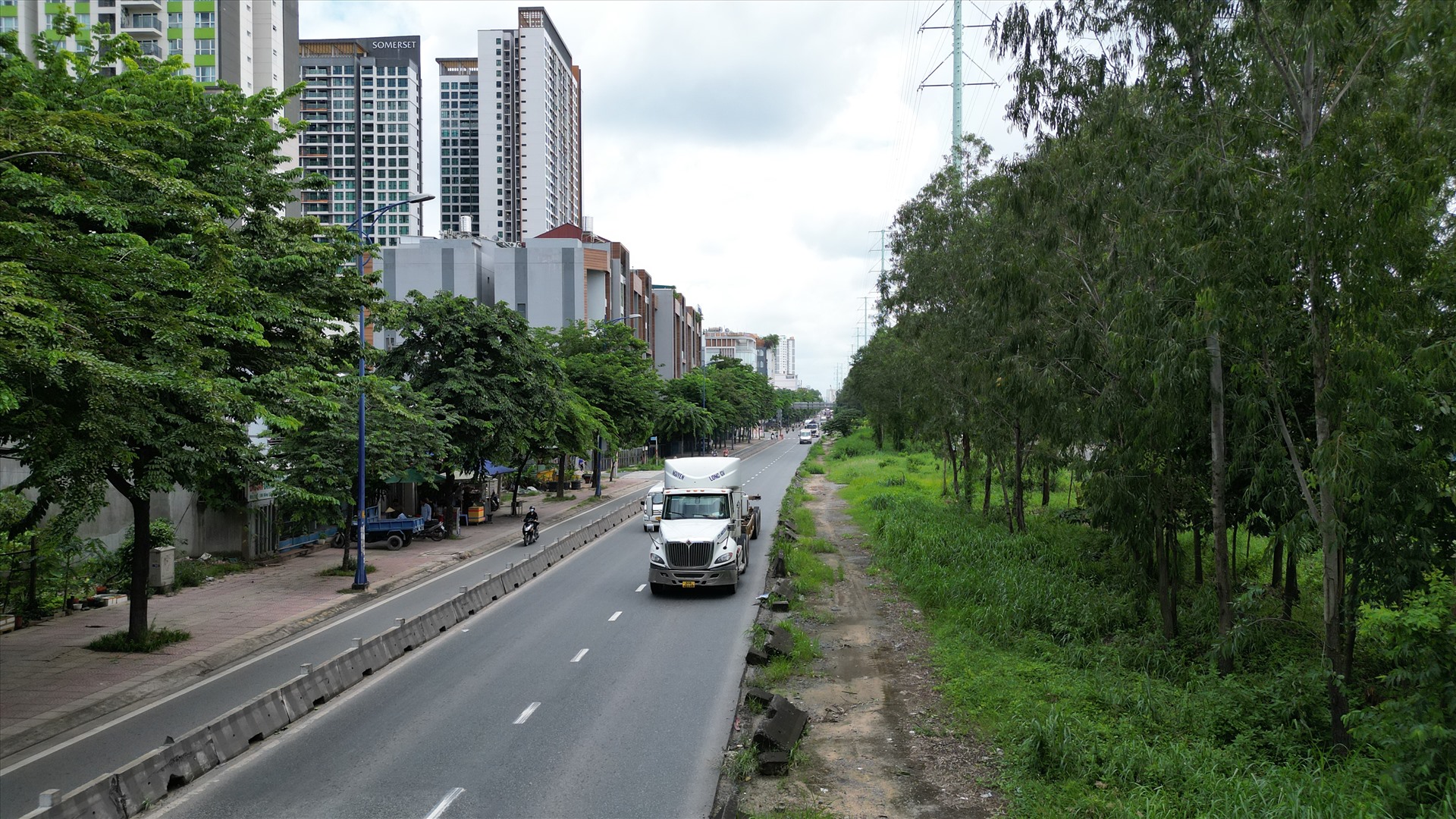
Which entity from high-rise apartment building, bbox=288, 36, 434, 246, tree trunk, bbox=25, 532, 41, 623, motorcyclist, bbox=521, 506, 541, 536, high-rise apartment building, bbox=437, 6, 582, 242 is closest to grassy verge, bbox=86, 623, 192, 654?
tree trunk, bbox=25, 532, 41, 623

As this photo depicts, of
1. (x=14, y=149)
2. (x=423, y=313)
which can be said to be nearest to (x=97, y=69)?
(x=14, y=149)

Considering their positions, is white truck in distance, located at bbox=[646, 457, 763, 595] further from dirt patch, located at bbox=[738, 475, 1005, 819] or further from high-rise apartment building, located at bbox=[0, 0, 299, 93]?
high-rise apartment building, located at bbox=[0, 0, 299, 93]

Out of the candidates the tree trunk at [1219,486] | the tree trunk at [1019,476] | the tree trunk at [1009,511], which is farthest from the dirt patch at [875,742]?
the tree trunk at [1009,511]

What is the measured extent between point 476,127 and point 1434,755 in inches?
7432

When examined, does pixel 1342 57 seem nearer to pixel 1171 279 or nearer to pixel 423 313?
pixel 1171 279

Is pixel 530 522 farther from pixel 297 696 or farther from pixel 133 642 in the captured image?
pixel 297 696

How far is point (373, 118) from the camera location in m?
164

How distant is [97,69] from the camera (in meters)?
14.7

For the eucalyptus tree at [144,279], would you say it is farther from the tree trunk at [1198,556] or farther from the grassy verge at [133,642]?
the tree trunk at [1198,556]

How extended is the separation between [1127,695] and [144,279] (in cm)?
1366

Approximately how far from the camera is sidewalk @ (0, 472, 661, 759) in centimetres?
1220

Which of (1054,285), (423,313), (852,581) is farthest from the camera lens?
(423,313)

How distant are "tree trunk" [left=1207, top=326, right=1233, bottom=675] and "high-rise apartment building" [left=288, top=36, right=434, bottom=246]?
163856 millimetres

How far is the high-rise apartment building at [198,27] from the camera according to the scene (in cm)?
6669
